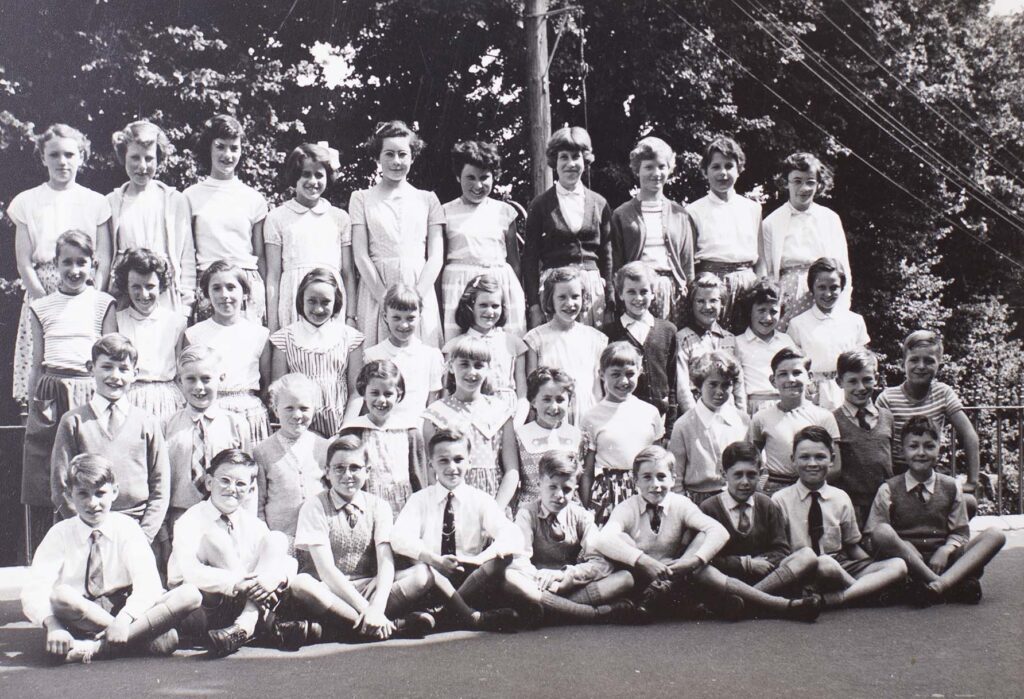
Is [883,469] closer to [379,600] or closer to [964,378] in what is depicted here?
[379,600]

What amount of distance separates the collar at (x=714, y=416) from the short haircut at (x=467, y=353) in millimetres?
1192

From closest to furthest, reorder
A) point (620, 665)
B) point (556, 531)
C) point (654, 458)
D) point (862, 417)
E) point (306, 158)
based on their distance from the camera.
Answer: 1. point (620, 665)
2. point (654, 458)
3. point (556, 531)
4. point (862, 417)
5. point (306, 158)

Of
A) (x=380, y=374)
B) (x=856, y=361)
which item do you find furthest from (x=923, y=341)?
(x=380, y=374)

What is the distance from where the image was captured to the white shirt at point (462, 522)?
539cm

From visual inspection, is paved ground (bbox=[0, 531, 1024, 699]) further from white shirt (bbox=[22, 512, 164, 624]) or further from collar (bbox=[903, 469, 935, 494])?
collar (bbox=[903, 469, 935, 494])

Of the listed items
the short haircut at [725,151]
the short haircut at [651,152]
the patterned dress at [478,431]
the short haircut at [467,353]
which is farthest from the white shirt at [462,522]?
the short haircut at [725,151]

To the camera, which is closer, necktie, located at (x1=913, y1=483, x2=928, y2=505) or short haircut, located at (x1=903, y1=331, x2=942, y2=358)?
necktie, located at (x1=913, y1=483, x2=928, y2=505)

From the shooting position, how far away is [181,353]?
5859mm

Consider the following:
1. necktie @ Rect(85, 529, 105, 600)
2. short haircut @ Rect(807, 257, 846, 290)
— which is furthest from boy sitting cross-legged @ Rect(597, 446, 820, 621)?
necktie @ Rect(85, 529, 105, 600)

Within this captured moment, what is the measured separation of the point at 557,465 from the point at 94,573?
7.27 feet

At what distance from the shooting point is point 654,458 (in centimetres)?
558

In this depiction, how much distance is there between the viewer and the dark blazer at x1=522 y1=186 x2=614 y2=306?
691 cm

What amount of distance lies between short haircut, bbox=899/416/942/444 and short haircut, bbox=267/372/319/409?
3143 mm

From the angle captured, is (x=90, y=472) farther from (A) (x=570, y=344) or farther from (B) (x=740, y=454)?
(B) (x=740, y=454)
